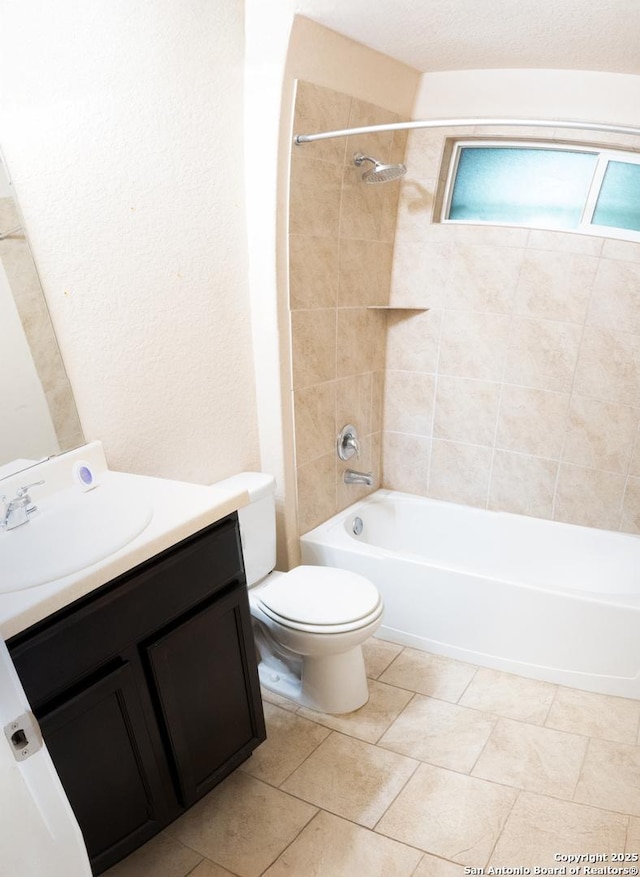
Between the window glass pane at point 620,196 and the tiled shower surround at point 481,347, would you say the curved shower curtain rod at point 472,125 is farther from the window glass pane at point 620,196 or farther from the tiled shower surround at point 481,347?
the window glass pane at point 620,196

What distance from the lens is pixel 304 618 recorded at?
1741mm

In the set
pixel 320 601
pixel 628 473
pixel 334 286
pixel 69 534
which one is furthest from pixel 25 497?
pixel 628 473

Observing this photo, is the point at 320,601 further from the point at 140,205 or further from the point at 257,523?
the point at 140,205

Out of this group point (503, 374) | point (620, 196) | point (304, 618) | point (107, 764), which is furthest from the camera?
point (503, 374)

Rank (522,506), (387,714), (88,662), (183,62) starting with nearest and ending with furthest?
1. (88,662)
2. (183,62)
3. (387,714)
4. (522,506)

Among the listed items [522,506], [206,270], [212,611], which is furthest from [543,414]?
[212,611]

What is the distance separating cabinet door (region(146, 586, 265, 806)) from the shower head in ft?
4.97

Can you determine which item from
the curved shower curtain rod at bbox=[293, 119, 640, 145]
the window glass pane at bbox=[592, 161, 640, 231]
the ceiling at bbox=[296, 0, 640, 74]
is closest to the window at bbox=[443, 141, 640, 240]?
the window glass pane at bbox=[592, 161, 640, 231]

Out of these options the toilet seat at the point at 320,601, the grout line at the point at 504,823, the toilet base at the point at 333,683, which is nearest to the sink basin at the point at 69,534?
the toilet seat at the point at 320,601

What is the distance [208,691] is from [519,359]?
6.01 ft

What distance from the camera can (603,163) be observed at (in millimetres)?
2100

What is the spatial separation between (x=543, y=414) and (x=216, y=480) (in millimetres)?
1461

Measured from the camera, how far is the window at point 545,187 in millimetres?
2102

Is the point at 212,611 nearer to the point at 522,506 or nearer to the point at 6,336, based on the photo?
the point at 6,336
